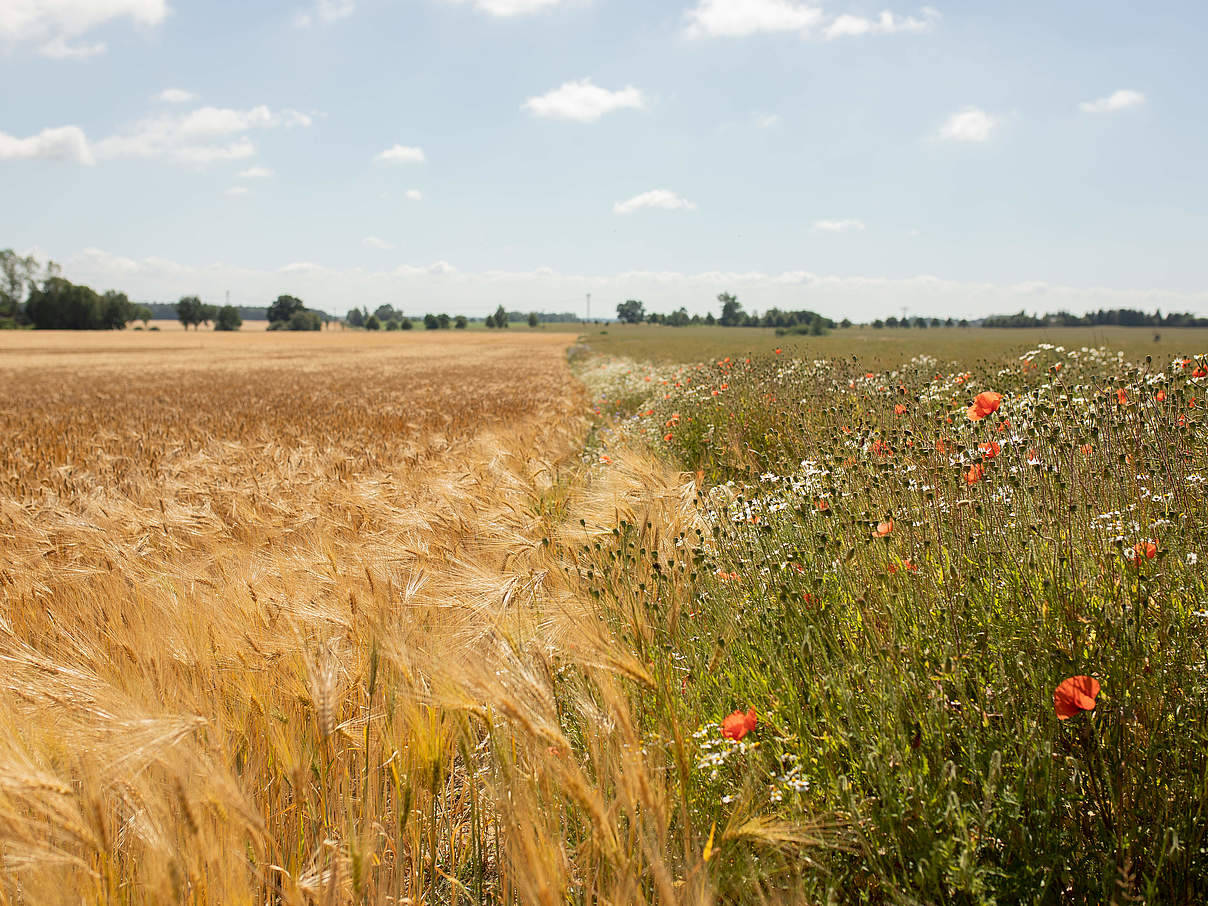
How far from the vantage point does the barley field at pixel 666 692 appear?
4.94 ft

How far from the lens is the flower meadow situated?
152 centimetres

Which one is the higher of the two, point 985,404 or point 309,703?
point 985,404

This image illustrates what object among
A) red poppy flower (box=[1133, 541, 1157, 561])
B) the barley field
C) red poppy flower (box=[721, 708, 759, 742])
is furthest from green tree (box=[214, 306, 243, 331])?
red poppy flower (box=[1133, 541, 1157, 561])

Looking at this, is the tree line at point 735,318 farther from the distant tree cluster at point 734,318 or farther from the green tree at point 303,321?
the green tree at point 303,321

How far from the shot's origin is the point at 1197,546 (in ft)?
6.73

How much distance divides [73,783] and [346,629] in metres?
0.96

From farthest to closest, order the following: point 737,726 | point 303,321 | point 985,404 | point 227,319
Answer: point 303,321 < point 227,319 < point 985,404 < point 737,726

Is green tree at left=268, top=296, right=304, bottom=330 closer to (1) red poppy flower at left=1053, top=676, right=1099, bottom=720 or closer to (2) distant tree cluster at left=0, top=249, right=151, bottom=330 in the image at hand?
(2) distant tree cluster at left=0, top=249, right=151, bottom=330

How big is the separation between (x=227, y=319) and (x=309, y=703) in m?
140

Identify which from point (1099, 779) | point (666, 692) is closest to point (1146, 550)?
point (1099, 779)

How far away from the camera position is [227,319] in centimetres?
12406

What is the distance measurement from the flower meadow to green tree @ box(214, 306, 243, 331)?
139 metres

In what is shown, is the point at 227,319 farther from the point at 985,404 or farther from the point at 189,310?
the point at 985,404

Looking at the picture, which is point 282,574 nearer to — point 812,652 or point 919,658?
point 812,652
